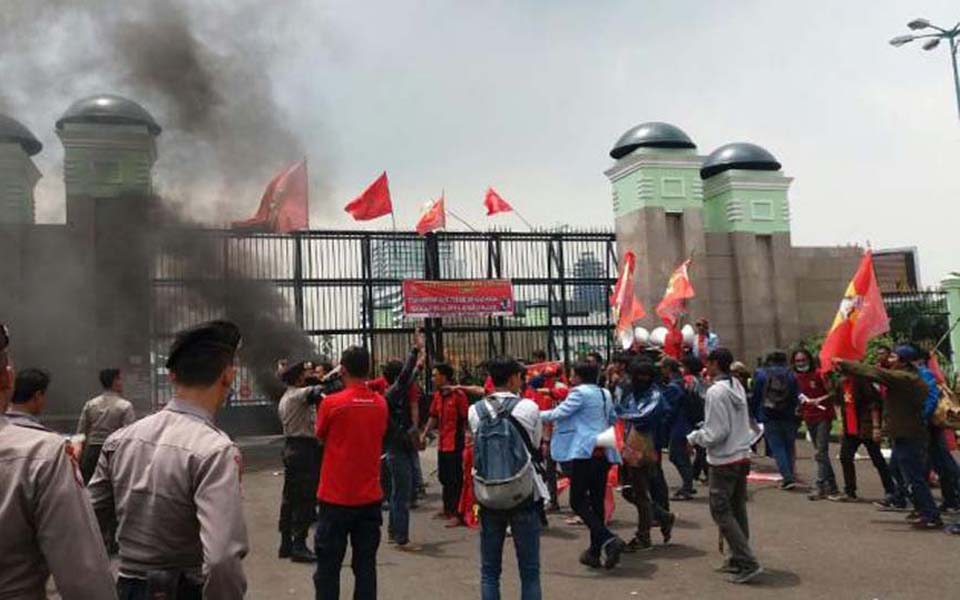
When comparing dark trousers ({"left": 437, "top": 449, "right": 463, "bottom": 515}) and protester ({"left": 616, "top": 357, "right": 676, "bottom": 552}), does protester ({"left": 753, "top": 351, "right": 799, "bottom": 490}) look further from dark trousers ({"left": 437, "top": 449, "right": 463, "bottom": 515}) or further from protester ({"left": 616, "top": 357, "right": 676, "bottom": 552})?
dark trousers ({"left": 437, "top": 449, "right": 463, "bottom": 515})

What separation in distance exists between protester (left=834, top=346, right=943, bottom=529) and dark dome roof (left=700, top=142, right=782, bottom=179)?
38.8 feet

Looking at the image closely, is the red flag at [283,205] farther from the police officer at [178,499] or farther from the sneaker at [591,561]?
the police officer at [178,499]

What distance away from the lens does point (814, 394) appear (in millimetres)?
9422

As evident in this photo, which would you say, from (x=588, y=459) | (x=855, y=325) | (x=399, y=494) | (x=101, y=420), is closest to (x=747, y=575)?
(x=588, y=459)

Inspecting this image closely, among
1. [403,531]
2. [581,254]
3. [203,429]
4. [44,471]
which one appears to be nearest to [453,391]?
[403,531]

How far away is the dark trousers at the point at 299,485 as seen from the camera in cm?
659

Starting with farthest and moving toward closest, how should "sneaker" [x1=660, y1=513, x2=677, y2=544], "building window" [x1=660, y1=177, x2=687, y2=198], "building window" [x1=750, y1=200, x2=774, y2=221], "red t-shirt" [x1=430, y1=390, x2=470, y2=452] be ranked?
1. "building window" [x1=750, y1=200, x2=774, y2=221]
2. "building window" [x1=660, y1=177, x2=687, y2=198]
3. "red t-shirt" [x1=430, y1=390, x2=470, y2=452]
4. "sneaker" [x1=660, y1=513, x2=677, y2=544]

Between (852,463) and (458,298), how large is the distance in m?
9.79

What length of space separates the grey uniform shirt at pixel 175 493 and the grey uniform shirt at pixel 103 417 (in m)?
4.87

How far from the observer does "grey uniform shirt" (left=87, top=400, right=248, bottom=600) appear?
2.17 m

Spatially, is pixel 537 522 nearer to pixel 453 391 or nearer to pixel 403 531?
pixel 403 531

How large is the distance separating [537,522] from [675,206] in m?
13.9

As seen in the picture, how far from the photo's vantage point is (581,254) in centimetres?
1825

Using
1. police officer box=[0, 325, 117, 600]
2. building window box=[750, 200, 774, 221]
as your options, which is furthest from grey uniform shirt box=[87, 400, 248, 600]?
building window box=[750, 200, 774, 221]
